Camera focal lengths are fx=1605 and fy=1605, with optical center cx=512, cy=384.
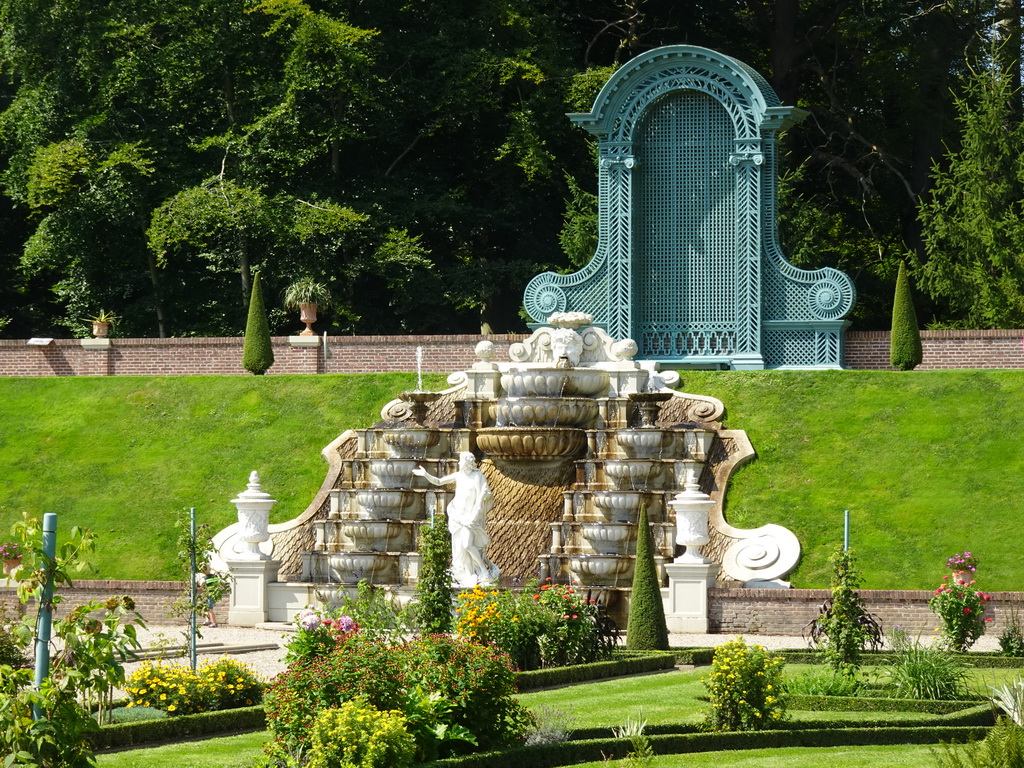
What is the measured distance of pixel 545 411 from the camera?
28219mm

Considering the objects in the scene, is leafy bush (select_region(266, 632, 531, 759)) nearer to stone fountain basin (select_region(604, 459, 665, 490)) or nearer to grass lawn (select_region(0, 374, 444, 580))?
stone fountain basin (select_region(604, 459, 665, 490))

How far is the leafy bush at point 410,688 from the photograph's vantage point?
500 inches

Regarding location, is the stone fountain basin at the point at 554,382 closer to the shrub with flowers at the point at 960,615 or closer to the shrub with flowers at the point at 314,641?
the shrub with flowers at the point at 960,615

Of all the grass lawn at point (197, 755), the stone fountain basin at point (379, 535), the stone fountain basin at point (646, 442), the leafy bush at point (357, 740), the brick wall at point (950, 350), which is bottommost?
the grass lawn at point (197, 755)

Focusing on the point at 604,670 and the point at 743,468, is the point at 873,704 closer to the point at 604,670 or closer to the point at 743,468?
the point at 604,670

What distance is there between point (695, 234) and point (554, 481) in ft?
26.5

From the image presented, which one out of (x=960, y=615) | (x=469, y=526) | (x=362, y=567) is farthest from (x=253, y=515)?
(x=960, y=615)

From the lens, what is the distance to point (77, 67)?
4275cm

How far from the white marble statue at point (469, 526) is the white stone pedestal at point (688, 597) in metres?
2.69

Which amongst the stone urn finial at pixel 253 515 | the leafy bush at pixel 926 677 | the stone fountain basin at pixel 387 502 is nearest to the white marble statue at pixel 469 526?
the stone fountain basin at pixel 387 502

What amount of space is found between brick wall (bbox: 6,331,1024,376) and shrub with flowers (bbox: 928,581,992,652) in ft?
38.6

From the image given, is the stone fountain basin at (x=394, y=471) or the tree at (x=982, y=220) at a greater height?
the tree at (x=982, y=220)

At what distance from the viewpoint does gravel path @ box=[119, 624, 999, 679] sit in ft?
68.1

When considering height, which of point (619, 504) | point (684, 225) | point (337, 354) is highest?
point (684, 225)
